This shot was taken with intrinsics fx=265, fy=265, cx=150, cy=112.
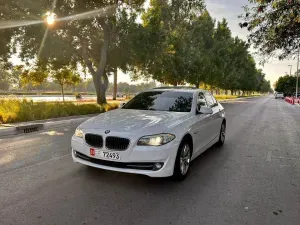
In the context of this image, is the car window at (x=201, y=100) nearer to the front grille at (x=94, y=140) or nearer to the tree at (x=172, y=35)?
the front grille at (x=94, y=140)

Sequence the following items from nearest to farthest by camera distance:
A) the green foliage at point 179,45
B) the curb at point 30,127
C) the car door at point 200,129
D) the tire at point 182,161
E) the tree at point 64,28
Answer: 1. the tire at point 182,161
2. the car door at point 200,129
3. the curb at point 30,127
4. the tree at point 64,28
5. the green foliage at point 179,45

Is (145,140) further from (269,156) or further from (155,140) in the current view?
(269,156)

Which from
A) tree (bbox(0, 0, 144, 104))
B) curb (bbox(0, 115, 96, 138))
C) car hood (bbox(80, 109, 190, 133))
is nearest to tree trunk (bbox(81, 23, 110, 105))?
tree (bbox(0, 0, 144, 104))

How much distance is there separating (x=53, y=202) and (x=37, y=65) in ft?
63.2

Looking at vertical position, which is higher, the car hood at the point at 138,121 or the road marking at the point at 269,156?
the car hood at the point at 138,121

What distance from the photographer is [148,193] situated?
4.09 m

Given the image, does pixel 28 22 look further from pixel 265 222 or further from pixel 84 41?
pixel 265 222

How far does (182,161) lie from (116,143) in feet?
4.12

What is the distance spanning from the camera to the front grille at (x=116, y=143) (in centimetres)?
410

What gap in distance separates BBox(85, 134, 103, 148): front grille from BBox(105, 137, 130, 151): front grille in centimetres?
13

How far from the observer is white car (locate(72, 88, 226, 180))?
4094 millimetres

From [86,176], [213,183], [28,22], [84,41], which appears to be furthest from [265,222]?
[84,41]

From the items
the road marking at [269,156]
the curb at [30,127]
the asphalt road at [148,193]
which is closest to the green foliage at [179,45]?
the curb at [30,127]

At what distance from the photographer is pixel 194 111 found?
5.37 metres
